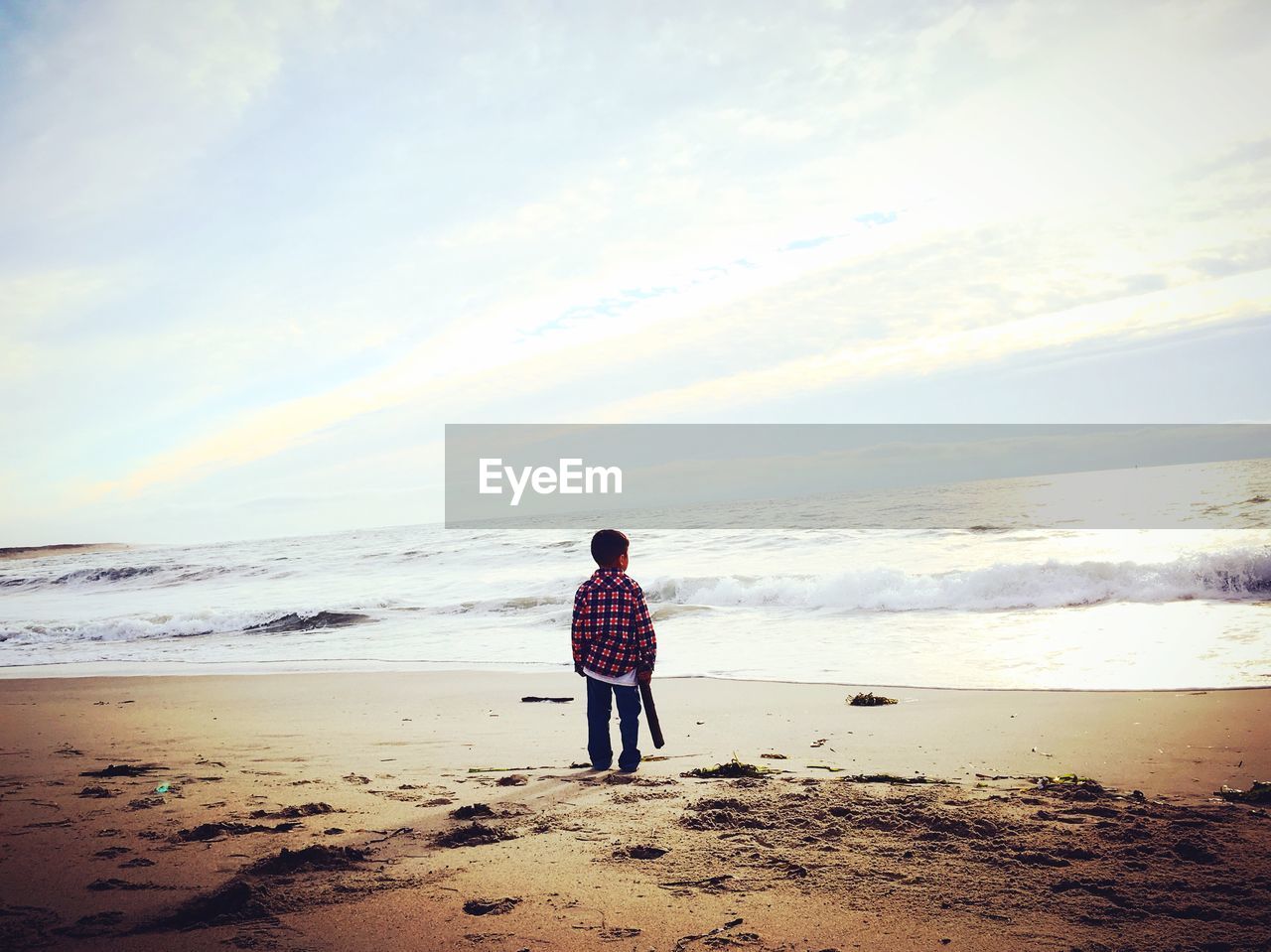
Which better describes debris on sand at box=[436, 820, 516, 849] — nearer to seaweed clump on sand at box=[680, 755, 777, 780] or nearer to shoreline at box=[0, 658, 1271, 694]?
seaweed clump on sand at box=[680, 755, 777, 780]

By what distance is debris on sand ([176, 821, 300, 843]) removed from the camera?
3.74 meters

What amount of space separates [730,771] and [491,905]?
221cm

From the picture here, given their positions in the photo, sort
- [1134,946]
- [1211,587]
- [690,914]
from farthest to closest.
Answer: [1211,587]
[690,914]
[1134,946]

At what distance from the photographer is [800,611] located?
50.0 ft

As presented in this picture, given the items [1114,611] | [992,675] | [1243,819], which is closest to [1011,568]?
[1114,611]

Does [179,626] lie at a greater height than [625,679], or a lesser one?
lesser

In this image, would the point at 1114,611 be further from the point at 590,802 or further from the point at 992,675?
the point at 590,802

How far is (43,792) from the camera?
186 inches

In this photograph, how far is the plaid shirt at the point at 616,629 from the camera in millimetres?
5270

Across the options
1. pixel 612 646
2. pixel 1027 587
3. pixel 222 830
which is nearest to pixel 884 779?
pixel 612 646

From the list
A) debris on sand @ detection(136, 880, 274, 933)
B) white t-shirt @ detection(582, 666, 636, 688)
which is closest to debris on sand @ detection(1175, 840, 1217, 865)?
white t-shirt @ detection(582, 666, 636, 688)

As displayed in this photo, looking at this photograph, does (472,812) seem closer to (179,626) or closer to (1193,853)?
(1193,853)

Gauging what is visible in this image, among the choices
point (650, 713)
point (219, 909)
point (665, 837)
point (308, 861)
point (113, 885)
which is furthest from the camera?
point (650, 713)

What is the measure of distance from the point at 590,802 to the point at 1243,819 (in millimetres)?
3081
